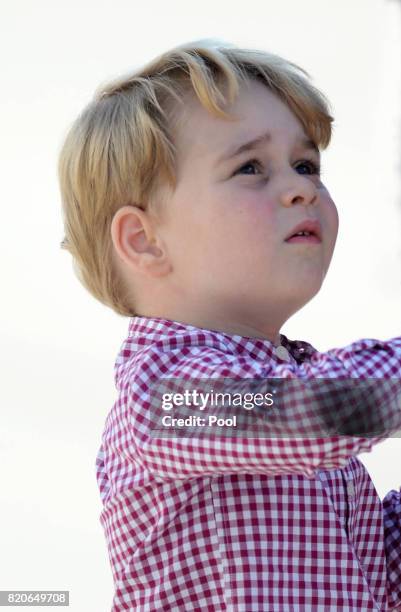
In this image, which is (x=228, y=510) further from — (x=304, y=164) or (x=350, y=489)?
(x=304, y=164)

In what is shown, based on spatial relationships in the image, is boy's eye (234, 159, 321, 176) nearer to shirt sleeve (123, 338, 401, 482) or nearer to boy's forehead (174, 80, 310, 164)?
boy's forehead (174, 80, 310, 164)

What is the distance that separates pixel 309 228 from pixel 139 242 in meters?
0.16

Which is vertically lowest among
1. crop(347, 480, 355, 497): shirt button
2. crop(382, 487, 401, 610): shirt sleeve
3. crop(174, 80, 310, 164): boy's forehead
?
crop(382, 487, 401, 610): shirt sleeve

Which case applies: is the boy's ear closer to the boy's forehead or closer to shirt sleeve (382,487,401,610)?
the boy's forehead

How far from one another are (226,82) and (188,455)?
354mm

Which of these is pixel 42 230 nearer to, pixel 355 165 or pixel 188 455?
pixel 355 165

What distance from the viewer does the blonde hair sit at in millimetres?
870

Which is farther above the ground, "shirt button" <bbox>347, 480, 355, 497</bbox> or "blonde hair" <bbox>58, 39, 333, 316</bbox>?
"blonde hair" <bbox>58, 39, 333, 316</bbox>

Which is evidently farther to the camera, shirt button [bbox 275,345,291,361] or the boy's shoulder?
shirt button [bbox 275,345,291,361]

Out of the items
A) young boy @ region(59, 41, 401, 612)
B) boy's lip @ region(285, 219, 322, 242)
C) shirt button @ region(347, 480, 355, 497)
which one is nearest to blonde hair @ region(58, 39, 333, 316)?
Answer: young boy @ region(59, 41, 401, 612)

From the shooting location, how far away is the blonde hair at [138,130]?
2.85 ft

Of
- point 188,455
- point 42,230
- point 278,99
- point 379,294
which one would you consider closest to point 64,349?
point 42,230

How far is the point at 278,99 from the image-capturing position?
0.89 metres

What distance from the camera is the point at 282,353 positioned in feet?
2.82
